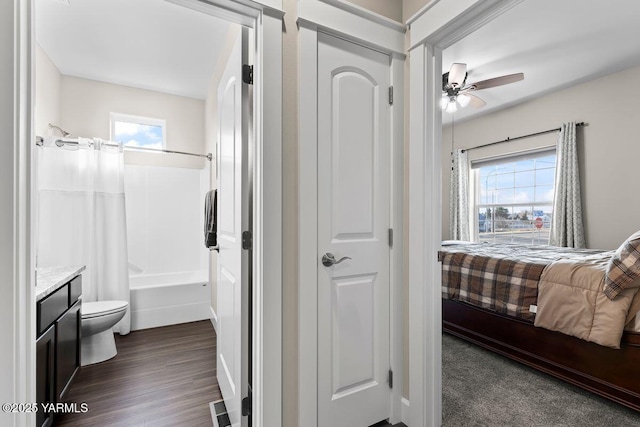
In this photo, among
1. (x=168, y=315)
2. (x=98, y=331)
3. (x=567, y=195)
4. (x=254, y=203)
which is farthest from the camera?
(x=567, y=195)

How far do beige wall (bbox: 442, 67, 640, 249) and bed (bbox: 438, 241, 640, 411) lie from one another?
5.13ft

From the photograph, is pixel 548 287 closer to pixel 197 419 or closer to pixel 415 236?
pixel 415 236

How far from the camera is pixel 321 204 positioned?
4.74 feet

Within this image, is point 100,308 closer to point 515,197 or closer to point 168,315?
point 168,315

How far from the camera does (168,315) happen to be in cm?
312

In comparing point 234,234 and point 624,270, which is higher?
point 234,234

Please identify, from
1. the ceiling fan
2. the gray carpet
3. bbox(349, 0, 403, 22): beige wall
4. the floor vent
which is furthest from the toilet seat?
the ceiling fan

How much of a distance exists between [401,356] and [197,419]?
1.23 metres

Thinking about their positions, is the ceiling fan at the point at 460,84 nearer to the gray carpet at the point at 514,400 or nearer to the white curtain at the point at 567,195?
the white curtain at the point at 567,195

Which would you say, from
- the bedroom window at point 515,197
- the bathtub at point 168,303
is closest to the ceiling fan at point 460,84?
the bedroom window at point 515,197

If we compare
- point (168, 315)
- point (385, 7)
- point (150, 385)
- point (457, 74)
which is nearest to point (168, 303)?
point (168, 315)

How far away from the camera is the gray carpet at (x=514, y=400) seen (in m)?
1.68

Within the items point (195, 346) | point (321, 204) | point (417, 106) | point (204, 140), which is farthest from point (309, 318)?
point (204, 140)

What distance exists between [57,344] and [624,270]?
3.21 meters
